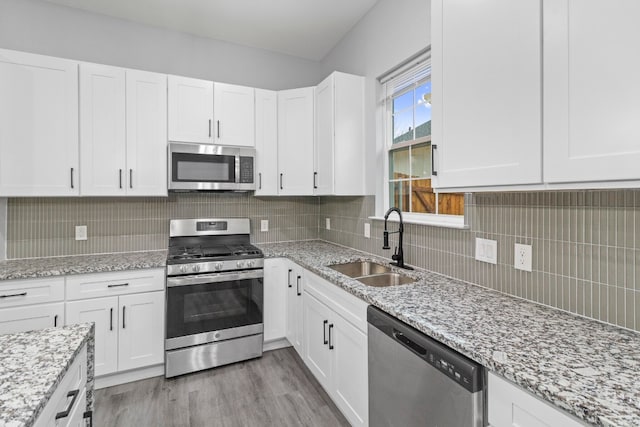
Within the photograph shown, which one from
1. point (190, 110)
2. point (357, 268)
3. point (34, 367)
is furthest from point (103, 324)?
point (357, 268)

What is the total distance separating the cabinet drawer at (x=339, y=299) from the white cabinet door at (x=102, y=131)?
164 centimetres

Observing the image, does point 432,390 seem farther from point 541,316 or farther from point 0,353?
point 0,353

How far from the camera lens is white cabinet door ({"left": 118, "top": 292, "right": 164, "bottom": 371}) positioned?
234cm

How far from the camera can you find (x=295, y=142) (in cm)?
302

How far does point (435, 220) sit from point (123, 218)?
8.46 ft

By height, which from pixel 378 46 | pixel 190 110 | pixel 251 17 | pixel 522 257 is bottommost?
pixel 522 257

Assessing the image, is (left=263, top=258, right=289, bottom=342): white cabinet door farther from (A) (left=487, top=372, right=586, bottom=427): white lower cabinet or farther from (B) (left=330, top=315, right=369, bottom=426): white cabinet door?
(A) (left=487, top=372, right=586, bottom=427): white lower cabinet

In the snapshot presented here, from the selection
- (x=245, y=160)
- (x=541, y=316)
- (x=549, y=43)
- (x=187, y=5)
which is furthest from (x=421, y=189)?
(x=187, y=5)

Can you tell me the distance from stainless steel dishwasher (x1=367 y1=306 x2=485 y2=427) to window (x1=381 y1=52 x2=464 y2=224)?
3.24 feet

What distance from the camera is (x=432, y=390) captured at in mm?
1179

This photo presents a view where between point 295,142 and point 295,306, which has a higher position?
point 295,142

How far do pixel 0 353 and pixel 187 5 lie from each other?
264 cm

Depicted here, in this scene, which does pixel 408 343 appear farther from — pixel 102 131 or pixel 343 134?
pixel 102 131

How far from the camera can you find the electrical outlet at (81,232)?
2.66 metres
